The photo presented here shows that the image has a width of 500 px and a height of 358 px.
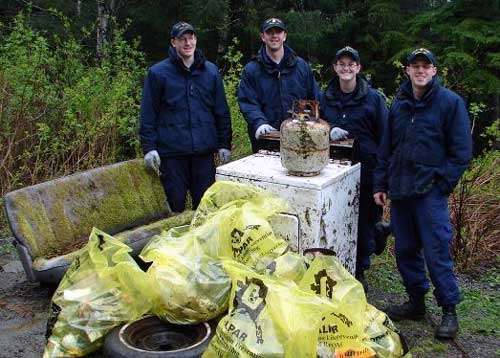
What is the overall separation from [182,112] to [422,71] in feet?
6.47

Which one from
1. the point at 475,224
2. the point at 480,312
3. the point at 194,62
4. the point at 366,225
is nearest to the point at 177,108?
the point at 194,62

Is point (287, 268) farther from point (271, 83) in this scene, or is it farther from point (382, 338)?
point (271, 83)

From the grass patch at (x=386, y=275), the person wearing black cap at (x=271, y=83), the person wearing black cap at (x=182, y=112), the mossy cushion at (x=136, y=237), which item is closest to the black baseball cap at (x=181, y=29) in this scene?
the person wearing black cap at (x=182, y=112)

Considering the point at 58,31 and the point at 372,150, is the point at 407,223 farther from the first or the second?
the point at 58,31

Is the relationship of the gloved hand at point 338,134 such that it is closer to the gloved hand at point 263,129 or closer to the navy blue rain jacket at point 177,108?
the gloved hand at point 263,129

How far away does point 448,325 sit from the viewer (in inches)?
147

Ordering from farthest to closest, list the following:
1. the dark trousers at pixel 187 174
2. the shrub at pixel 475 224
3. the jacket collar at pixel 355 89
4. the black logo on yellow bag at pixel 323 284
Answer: the shrub at pixel 475 224 < the dark trousers at pixel 187 174 < the jacket collar at pixel 355 89 < the black logo on yellow bag at pixel 323 284

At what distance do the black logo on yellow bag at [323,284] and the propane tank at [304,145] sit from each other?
102 cm

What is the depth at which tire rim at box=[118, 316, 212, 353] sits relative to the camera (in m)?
3.06

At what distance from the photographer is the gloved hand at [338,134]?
414 centimetres

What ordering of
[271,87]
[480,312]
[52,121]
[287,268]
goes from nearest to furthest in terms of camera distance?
1. [287,268]
2. [480,312]
3. [271,87]
4. [52,121]

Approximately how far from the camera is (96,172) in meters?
4.82

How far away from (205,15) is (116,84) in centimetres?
485

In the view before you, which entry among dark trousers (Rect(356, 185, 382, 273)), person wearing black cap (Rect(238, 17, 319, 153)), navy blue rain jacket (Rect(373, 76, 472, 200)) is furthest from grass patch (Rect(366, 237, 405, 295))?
person wearing black cap (Rect(238, 17, 319, 153))
